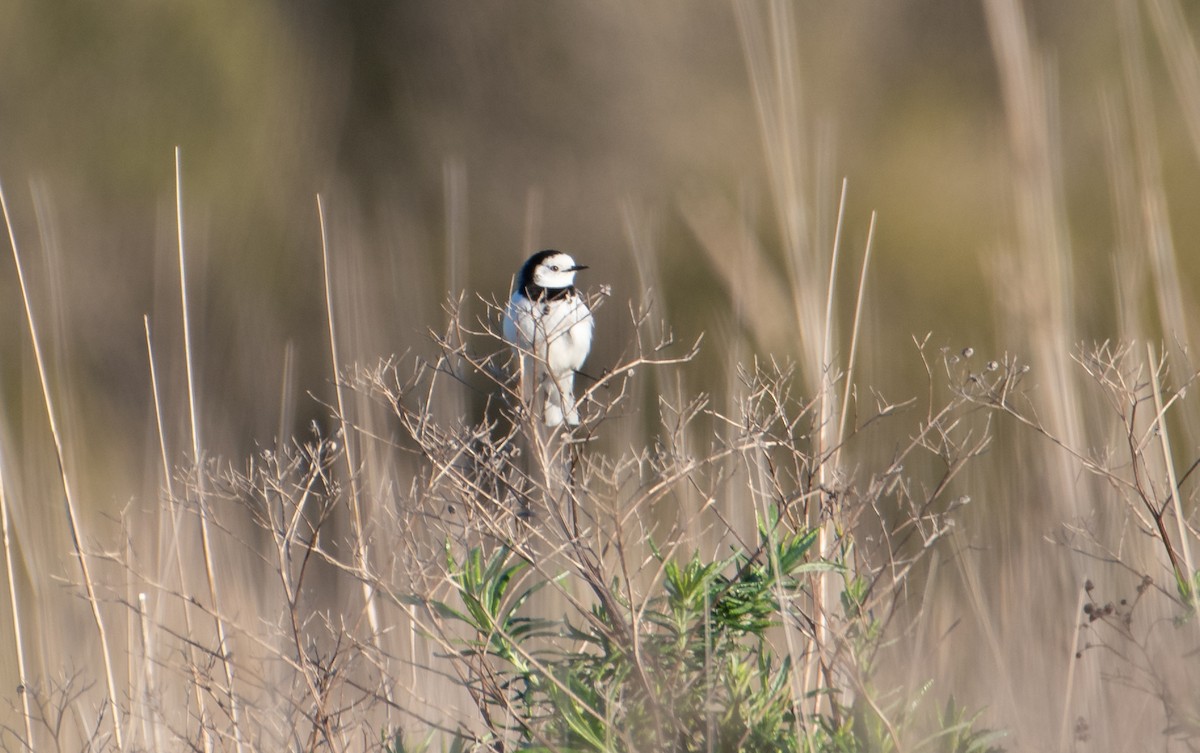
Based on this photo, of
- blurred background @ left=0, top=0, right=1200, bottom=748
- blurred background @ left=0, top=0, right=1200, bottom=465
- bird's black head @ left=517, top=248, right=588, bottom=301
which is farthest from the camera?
blurred background @ left=0, top=0, right=1200, bottom=465

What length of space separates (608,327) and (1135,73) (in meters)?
5.83

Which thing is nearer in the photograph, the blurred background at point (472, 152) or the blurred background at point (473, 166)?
the blurred background at point (473, 166)

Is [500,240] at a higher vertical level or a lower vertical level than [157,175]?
lower

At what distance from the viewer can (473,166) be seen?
970cm

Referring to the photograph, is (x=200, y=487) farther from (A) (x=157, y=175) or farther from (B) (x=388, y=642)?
(A) (x=157, y=175)

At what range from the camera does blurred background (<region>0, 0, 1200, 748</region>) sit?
7.97 m

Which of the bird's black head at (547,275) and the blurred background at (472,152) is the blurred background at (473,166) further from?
the bird's black head at (547,275)

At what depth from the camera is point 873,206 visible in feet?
27.1

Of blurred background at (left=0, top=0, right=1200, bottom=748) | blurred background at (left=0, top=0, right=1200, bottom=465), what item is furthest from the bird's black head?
blurred background at (left=0, top=0, right=1200, bottom=465)

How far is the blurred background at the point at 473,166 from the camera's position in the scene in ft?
26.2

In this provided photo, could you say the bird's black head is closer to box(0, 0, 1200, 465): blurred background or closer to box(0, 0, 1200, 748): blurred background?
box(0, 0, 1200, 748): blurred background

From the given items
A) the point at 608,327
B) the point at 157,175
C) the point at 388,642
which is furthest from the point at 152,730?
the point at 157,175

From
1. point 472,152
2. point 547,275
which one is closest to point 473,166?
point 472,152

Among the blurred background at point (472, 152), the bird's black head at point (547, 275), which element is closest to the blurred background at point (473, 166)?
the blurred background at point (472, 152)
